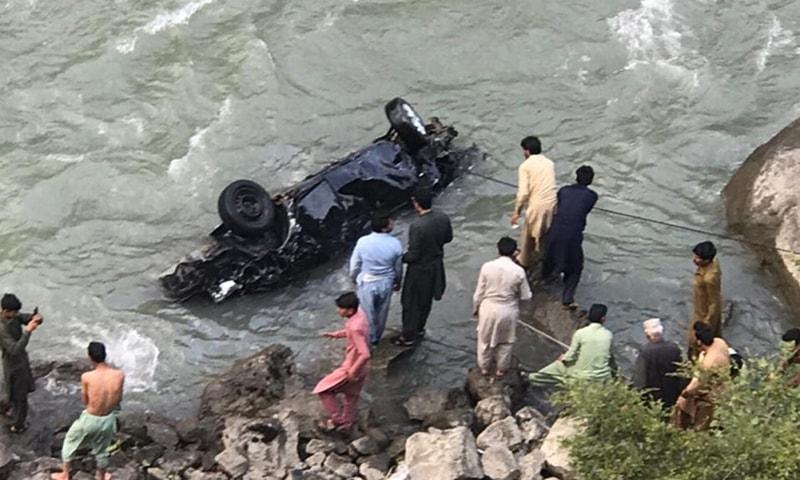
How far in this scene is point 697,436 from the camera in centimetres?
782

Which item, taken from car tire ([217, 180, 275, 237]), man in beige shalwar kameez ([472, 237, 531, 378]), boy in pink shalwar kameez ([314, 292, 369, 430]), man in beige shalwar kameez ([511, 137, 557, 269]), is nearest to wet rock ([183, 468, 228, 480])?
boy in pink shalwar kameez ([314, 292, 369, 430])

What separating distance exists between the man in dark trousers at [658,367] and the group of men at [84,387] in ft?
14.9

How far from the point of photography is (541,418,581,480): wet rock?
30.3 feet

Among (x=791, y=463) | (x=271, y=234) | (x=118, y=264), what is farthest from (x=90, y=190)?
(x=791, y=463)

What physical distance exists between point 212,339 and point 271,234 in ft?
4.40

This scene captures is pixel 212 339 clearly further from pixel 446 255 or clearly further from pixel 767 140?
pixel 767 140

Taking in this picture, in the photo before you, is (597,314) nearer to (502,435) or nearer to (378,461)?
(502,435)

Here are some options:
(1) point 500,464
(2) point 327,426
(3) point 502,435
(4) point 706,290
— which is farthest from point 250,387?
(4) point 706,290

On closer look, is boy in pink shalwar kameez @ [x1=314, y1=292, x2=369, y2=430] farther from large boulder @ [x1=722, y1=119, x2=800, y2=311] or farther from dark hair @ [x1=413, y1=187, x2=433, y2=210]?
large boulder @ [x1=722, y1=119, x2=800, y2=311]

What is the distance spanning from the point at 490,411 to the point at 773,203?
5.12 metres

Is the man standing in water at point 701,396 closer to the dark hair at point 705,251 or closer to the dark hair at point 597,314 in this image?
the dark hair at point 597,314

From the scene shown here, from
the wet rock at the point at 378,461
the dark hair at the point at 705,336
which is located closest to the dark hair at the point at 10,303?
the wet rock at the point at 378,461

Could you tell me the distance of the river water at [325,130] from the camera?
12430 millimetres

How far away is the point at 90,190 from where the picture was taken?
1424cm
